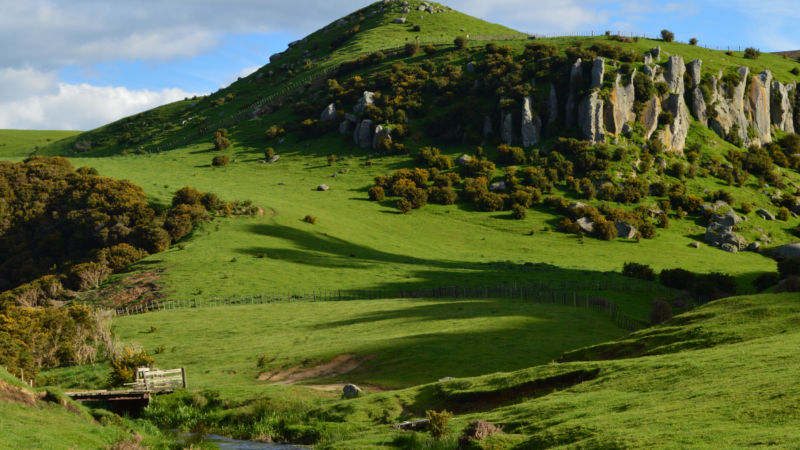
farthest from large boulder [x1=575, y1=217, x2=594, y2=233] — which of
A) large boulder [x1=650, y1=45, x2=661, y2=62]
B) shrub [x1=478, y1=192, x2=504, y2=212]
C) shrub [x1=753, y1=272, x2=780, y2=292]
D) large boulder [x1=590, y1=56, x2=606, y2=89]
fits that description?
large boulder [x1=650, y1=45, x2=661, y2=62]

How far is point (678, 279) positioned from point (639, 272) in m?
5.37

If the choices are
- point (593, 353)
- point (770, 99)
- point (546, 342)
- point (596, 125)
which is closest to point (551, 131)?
point (596, 125)

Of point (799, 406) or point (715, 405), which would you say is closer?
point (799, 406)

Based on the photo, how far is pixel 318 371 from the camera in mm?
50750

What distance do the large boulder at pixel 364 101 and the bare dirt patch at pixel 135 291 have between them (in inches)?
3495

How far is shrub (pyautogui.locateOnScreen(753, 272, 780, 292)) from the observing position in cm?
8631

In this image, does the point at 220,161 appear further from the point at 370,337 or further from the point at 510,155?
the point at 370,337

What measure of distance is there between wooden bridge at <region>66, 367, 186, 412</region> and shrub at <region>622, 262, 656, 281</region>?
6676 cm

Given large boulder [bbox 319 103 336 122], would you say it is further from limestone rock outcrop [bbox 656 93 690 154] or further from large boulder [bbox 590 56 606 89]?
limestone rock outcrop [bbox 656 93 690 154]

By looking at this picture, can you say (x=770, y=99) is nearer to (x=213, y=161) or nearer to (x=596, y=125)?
(x=596, y=125)

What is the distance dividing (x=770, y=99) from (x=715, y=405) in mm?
170632

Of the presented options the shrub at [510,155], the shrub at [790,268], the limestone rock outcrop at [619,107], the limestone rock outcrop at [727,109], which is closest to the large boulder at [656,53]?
the limestone rock outcrop at [619,107]

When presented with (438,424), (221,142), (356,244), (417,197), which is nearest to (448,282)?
(356,244)

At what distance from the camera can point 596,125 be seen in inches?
5522
